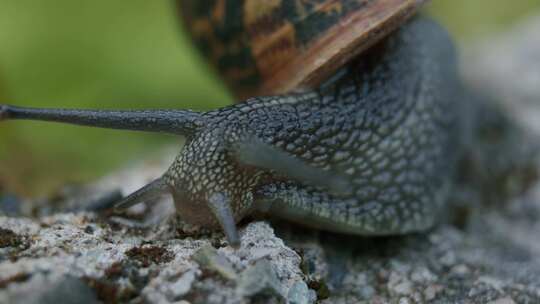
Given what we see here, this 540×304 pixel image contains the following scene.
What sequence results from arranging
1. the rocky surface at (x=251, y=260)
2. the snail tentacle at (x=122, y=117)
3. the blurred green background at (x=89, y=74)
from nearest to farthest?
the rocky surface at (x=251, y=260) < the snail tentacle at (x=122, y=117) < the blurred green background at (x=89, y=74)

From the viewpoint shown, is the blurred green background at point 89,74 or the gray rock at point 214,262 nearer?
the gray rock at point 214,262

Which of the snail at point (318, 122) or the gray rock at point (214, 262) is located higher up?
the snail at point (318, 122)

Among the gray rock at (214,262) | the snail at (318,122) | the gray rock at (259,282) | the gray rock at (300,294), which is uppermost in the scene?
the snail at (318,122)

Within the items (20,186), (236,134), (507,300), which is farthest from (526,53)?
(20,186)

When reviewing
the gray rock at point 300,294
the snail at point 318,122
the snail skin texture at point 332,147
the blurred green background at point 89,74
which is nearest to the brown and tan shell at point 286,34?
the snail at point 318,122

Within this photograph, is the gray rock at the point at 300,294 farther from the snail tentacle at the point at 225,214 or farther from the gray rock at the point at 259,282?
the snail tentacle at the point at 225,214

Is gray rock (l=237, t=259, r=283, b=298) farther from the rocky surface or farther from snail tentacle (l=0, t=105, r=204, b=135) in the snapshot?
snail tentacle (l=0, t=105, r=204, b=135)

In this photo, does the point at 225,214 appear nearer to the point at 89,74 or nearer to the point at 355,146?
the point at 355,146

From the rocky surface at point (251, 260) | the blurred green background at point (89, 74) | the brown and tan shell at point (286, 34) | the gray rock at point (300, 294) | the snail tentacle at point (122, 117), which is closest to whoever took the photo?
the rocky surface at point (251, 260)

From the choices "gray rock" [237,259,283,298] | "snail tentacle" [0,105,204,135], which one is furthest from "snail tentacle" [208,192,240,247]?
"snail tentacle" [0,105,204,135]
